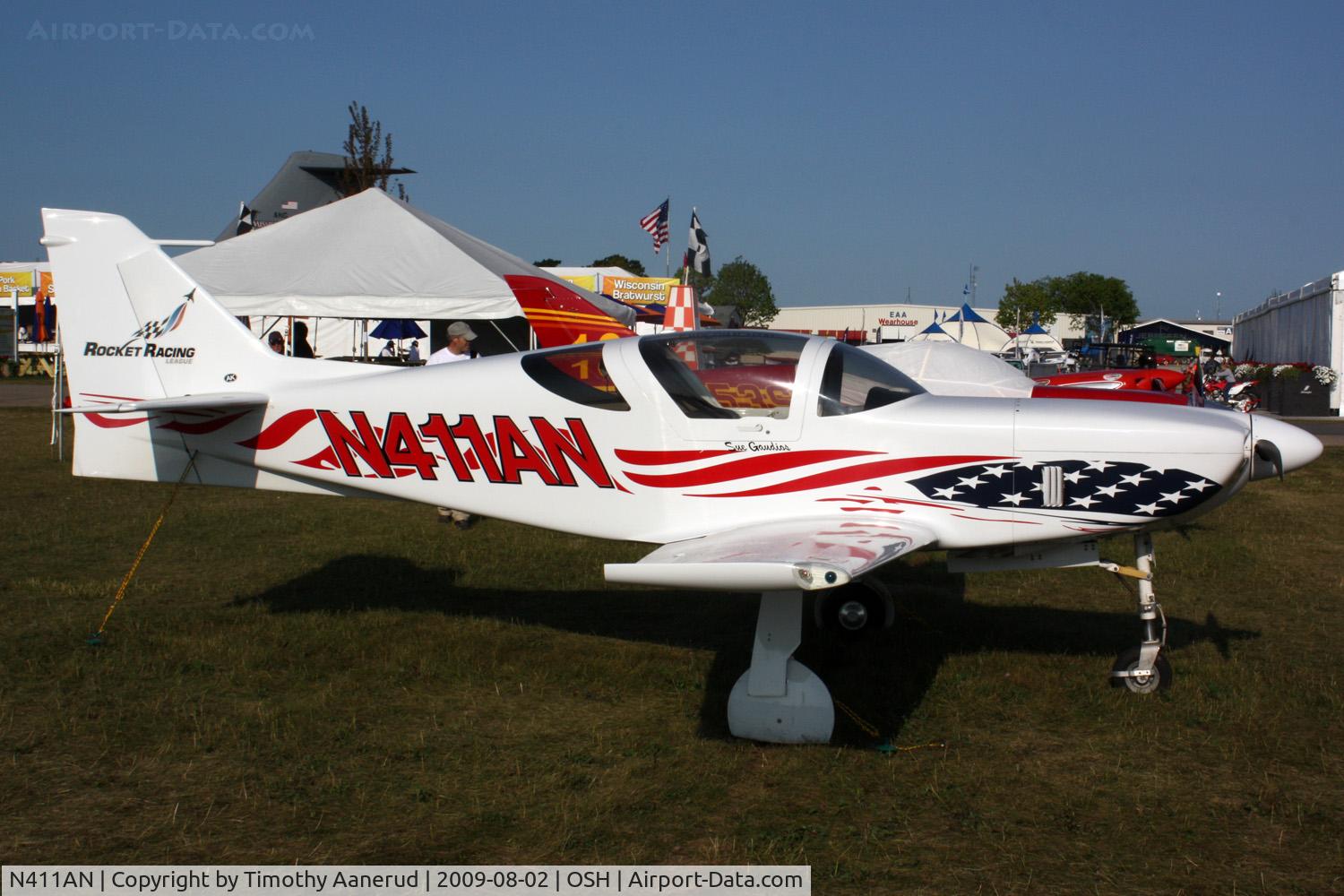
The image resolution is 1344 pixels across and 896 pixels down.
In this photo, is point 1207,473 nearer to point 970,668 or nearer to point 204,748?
point 970,668

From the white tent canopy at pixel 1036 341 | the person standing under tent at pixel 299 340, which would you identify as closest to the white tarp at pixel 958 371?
the person standing under tent at pixel 299 340

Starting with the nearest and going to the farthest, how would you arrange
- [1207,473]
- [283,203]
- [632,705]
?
1. [1207,473]
2. [632,705]
3. [283,203]

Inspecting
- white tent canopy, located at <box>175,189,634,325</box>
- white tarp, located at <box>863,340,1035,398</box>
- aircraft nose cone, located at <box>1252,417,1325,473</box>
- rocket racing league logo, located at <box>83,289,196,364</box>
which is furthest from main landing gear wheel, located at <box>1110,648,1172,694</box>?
white tent canopy, located at <box>175,189,634,325</box>

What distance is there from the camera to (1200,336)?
347ft

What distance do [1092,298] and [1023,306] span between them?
47.3 feet

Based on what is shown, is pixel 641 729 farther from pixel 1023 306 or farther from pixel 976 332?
pixel 1023 306

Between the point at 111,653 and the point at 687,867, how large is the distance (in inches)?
152

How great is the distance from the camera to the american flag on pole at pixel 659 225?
29.8 m

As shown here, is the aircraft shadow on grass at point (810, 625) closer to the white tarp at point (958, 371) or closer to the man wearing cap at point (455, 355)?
the man wearing cap at point (455, 355)

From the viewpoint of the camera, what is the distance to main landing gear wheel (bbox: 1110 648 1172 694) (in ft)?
18.0

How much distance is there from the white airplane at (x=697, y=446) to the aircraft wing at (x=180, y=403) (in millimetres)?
18

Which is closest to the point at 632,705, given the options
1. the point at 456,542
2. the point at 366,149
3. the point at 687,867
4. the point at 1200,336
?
the point at 687,867

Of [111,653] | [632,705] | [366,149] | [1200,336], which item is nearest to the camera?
[632,705]

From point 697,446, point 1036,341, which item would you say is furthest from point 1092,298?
point 697,446
